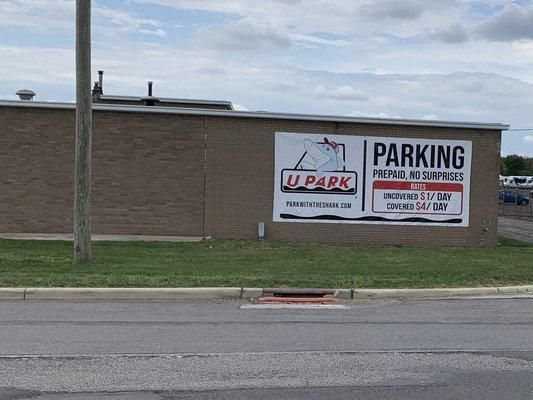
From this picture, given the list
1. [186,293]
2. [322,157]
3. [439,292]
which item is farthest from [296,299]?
[322,157]

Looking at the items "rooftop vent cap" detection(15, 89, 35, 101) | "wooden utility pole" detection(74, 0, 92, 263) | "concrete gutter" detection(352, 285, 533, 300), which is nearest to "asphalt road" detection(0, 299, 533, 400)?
"concrete gutter" detection(352, 285, 533, 300)

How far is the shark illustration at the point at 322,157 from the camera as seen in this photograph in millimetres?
17734

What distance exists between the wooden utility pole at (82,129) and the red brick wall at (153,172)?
17.2 feet

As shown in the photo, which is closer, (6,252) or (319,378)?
(319,378)

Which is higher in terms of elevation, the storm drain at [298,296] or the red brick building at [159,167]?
the red brick building at [159,167]

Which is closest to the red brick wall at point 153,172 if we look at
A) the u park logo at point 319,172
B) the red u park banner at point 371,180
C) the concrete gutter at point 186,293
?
the red u park banner at point 371,180

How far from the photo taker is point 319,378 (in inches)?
222

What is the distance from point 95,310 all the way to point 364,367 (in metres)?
4.35

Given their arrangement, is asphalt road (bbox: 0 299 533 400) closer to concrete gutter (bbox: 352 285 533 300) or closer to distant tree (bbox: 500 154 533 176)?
concrete gutter (bbox: 352 285 533 300)

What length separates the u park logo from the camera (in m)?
17.7

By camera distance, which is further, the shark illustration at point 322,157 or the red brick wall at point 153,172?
the shark illustration at point 322,157

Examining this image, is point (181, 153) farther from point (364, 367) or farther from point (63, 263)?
point (364, 367)

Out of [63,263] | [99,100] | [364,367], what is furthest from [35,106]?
[364,367]

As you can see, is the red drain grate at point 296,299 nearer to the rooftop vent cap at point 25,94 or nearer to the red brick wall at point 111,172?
the red brick wall at point 111,172
